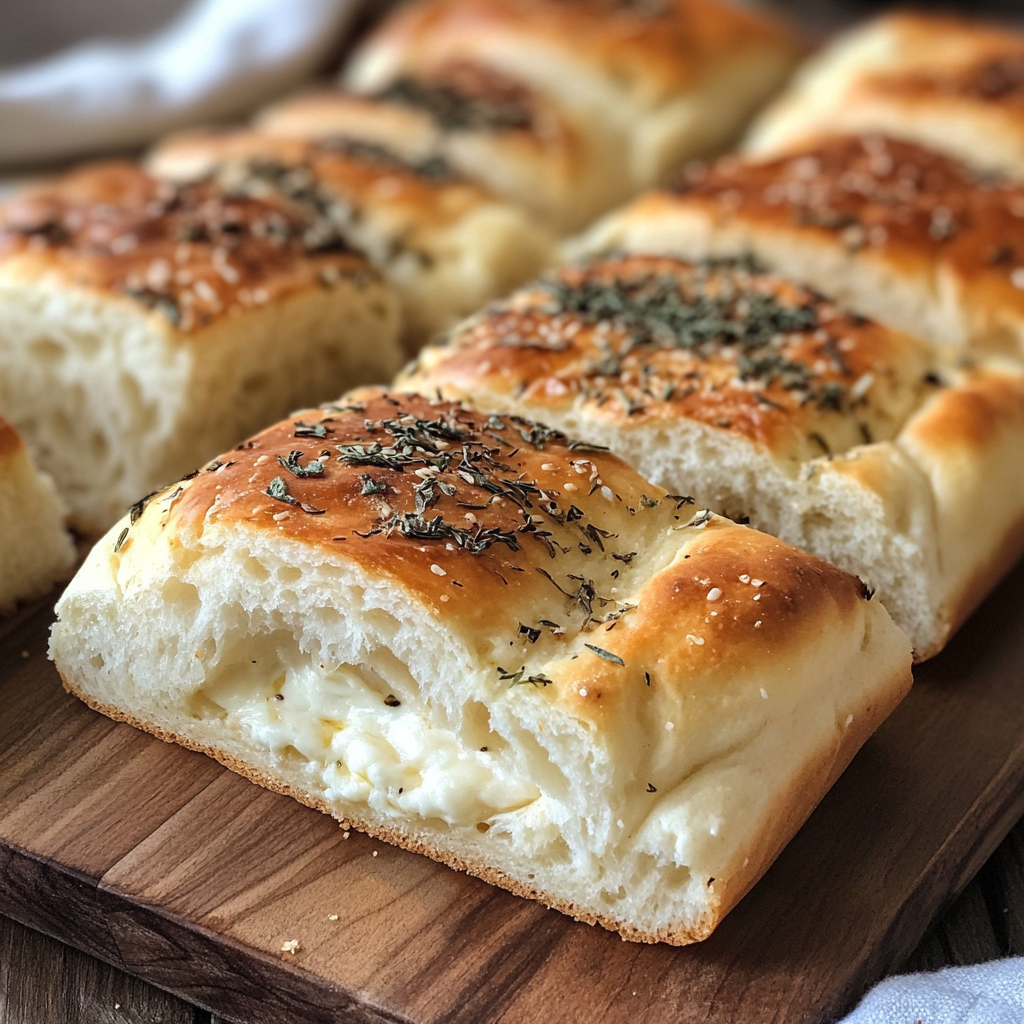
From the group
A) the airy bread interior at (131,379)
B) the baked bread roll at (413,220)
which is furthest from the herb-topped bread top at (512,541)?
the baked bread roll at (413,220)

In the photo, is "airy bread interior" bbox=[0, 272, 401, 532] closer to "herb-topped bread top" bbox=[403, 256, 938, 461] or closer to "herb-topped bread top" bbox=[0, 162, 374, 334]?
"herb-topped bread top" bbox=[0, 162, 374, 334]

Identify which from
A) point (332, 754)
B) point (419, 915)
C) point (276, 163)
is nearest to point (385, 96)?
point (276, 163)

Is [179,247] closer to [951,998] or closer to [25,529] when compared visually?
[25,529]

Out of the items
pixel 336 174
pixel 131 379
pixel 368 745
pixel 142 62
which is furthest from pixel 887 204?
pixel 142 62

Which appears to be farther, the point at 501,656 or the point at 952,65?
the point at 952,65

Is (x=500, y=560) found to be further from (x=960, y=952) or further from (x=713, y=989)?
(x=960, y=952)
